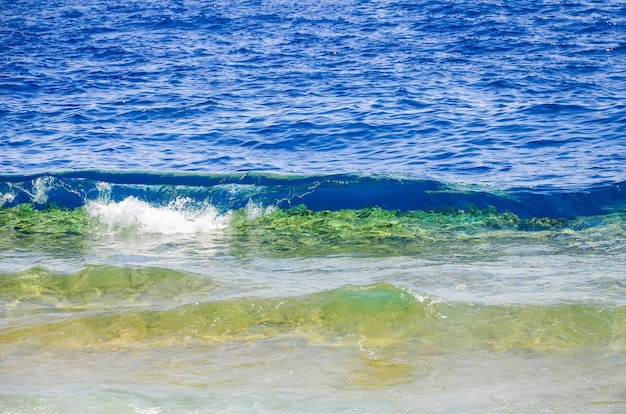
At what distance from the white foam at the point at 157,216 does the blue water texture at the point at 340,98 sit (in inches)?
58.8

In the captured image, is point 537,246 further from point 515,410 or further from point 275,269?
point 515,410

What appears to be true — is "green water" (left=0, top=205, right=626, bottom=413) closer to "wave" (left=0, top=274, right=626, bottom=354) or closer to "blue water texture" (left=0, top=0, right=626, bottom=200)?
"wave" (left=0, top=274, right=626, bottom=354)

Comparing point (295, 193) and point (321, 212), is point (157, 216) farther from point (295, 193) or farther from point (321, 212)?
point (321, 212)

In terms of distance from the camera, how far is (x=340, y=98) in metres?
19.2

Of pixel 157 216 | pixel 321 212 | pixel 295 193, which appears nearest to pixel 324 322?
pixel 321 212

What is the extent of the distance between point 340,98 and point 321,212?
7.72 metres

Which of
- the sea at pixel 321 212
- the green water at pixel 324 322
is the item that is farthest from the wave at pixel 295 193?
the green water at pixel 324 322

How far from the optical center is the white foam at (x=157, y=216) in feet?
37.9

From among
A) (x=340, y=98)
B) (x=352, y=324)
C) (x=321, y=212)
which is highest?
(x=352, y=324)

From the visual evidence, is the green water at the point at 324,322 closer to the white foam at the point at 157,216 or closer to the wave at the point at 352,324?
the wave at the point at 352,324

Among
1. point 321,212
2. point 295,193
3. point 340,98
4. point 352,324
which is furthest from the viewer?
point 340,98

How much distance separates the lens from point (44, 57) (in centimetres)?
2556

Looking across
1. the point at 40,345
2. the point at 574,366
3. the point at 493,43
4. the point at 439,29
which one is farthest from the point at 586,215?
the point at 439,29

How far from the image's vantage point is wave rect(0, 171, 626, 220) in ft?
38.4
